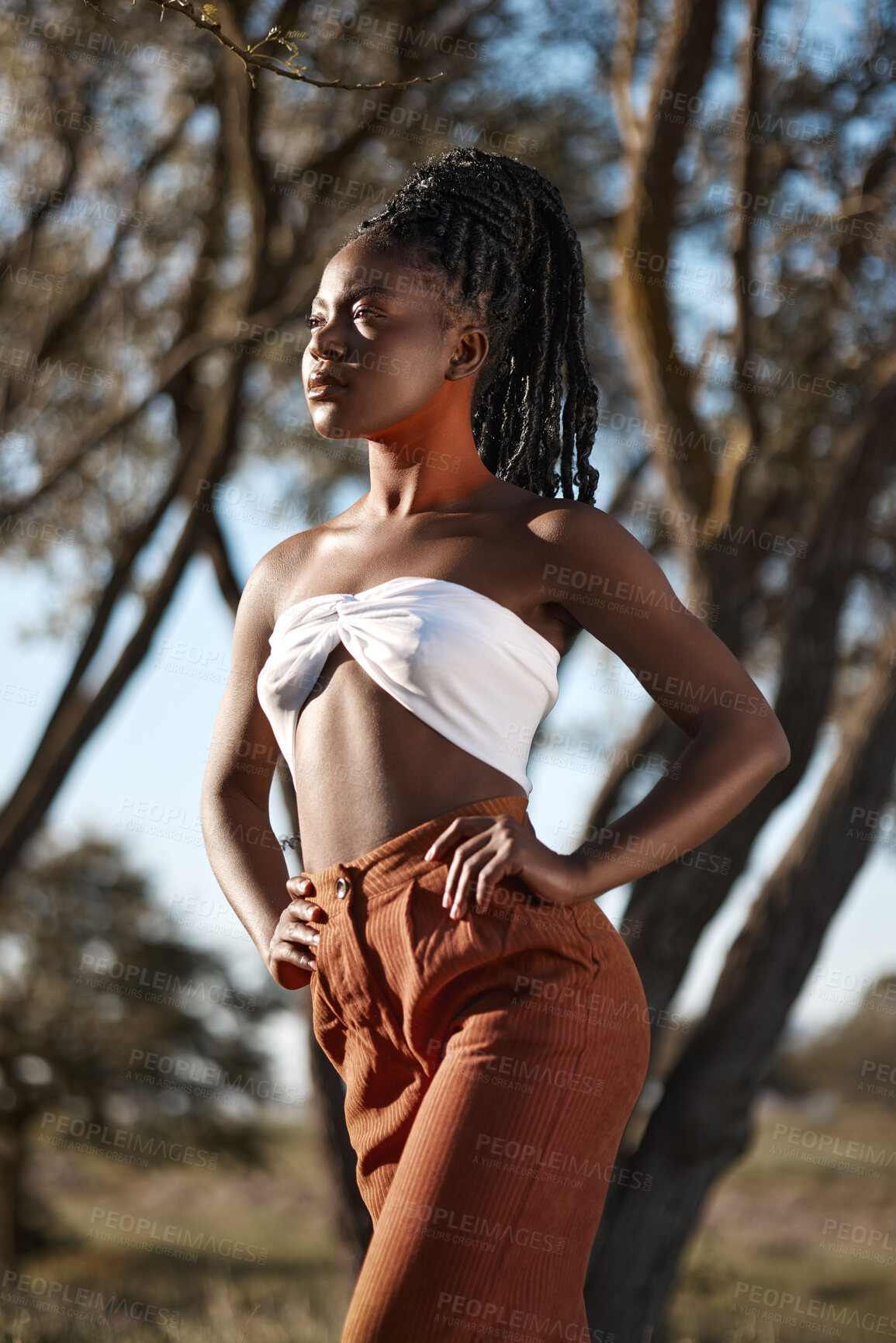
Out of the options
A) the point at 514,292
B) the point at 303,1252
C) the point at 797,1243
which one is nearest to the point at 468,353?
the point at 514,292

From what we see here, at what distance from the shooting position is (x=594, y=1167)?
2.10 meters

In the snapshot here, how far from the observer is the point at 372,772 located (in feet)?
7.18

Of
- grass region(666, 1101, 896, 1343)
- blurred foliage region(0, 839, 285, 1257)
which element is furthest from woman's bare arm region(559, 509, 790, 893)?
blurred foliage region(0, 839, 285, 1257)

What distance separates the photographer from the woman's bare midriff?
2.17 metres

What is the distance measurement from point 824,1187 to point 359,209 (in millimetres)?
19493

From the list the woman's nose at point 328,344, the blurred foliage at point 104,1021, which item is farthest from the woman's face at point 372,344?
the blurred foliage at point 104,1021

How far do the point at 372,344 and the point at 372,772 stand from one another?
28.5 inches

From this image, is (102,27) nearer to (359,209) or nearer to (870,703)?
(359,209)

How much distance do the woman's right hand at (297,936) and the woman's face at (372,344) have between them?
784 mm

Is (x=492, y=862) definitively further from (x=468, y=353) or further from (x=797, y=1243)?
(x=797, y=1243)

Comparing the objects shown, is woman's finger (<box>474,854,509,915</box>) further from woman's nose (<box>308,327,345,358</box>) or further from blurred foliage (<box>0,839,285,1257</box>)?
blurred foliage (<box>0,839,285,1257</box>)

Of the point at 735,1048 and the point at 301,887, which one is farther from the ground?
the point at 301,887

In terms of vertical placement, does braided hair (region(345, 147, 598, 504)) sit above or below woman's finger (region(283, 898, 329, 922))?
above

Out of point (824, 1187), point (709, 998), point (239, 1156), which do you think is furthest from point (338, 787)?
point (824, 1187)
